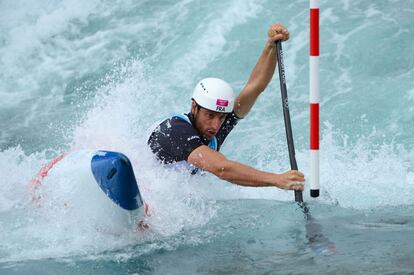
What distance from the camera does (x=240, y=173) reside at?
5215 millimetres

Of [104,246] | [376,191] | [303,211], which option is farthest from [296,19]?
[104,246]

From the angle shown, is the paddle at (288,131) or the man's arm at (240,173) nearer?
the man's arm at (240,173)

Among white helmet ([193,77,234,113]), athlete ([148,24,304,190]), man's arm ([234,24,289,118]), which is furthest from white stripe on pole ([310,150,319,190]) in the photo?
man's arm ([234,24,289,118])

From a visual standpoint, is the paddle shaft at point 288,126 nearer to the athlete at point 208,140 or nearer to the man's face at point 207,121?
the athlete at point 208,140

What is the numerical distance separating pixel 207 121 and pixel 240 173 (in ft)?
2.00

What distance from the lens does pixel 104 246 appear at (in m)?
5.18

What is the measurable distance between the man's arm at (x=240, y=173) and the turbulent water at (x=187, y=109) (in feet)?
1.15

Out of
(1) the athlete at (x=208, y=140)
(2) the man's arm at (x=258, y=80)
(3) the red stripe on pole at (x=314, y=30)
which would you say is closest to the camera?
(1) the athlete at (x=208, y=140)

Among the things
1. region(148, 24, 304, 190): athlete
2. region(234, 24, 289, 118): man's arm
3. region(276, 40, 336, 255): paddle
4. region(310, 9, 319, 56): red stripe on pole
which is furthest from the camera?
region(234, 24, 289, 118): man's arm

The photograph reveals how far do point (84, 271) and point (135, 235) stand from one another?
658mm

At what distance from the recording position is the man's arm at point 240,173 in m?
5.07

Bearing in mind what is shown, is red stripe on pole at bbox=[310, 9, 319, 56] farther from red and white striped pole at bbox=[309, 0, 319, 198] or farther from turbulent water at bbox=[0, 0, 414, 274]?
turbulent water at bbox=[0, 0, 414, 274]

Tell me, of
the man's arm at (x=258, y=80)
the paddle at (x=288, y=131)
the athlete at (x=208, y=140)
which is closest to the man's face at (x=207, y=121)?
the athlete at (x=208, y=140)

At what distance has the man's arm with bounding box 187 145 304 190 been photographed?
5066mm
